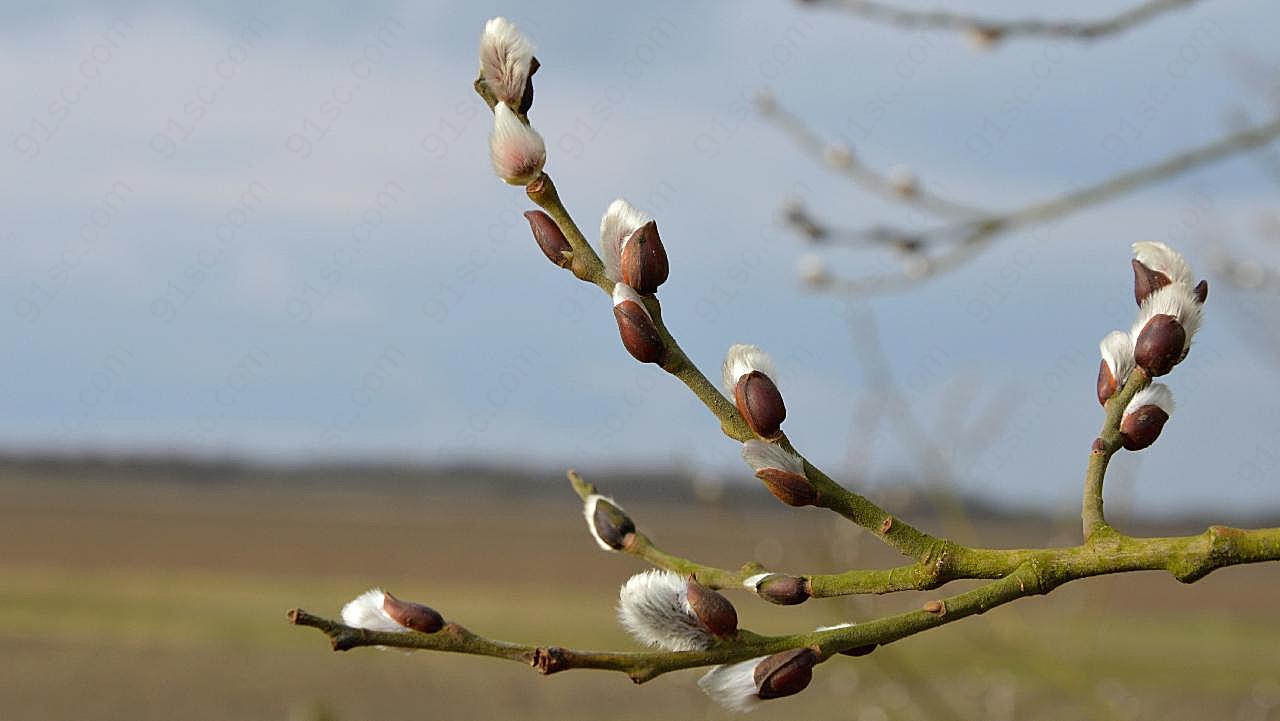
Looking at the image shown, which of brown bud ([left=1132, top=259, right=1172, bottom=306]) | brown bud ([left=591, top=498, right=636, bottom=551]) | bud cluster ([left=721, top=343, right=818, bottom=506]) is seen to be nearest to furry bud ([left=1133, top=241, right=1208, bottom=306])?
brown bud ([left=1132, top=259, right=1172, bottom=306])

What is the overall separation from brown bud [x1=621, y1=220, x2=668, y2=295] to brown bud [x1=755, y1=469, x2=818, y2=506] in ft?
0.48

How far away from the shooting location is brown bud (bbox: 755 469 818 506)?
81 cm

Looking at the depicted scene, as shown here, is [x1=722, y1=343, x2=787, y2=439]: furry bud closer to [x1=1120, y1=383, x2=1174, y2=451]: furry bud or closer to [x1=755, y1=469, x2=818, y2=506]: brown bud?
[x1=755, y1=469, x2=818, y2=506]: brown bud

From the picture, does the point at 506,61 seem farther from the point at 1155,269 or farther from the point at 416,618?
the point at 1155,269

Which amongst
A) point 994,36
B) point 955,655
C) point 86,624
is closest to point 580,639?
point 955,655

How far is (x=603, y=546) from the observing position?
940 mm

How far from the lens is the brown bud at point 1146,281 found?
973 millimetres

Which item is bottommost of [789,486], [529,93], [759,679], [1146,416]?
[759,679]

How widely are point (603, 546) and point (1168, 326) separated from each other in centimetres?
44

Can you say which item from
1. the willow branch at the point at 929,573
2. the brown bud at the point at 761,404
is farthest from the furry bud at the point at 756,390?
the willow branch at the point at 929,573

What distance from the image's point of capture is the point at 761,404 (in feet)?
2.74

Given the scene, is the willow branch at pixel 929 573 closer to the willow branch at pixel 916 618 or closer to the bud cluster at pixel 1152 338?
the willow branch at pixel 916 618

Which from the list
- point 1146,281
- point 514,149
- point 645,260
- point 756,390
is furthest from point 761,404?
point 1146,281

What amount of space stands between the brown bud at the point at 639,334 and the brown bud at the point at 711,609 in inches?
5.9
